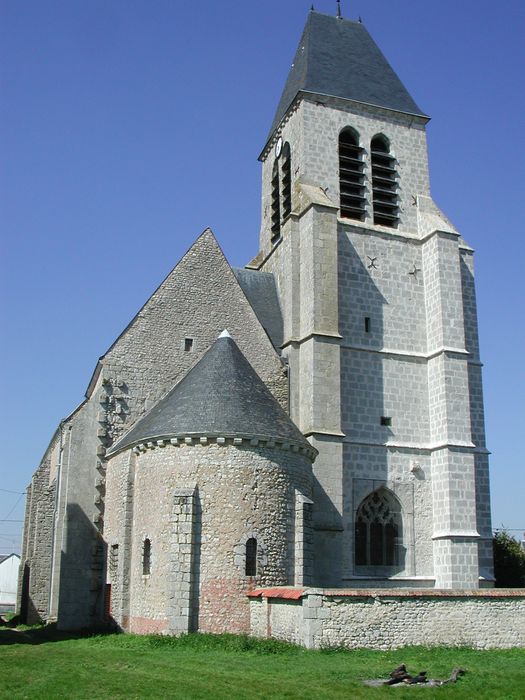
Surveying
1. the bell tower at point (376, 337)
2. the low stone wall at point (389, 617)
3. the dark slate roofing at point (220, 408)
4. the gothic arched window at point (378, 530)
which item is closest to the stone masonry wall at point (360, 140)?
the bell tower at point (376, 337)

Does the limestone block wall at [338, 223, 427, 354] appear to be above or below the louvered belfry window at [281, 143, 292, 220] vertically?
below

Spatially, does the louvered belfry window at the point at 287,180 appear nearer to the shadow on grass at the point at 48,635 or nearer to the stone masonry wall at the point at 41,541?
the stone masonry wall at the point at 41,541

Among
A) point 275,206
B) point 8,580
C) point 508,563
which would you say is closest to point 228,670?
point 508,563

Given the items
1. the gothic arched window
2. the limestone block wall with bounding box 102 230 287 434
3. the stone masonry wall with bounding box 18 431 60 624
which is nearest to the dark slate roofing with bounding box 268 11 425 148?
the limestone block wall with bounding box 102 230 287 434

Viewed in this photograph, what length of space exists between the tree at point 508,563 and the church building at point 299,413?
2.89 metres

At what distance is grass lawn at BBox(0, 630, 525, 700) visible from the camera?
9.77 meters

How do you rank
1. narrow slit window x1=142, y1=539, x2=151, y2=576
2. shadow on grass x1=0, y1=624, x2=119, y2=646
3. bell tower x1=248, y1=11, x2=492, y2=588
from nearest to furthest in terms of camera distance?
1. narrow slit window x1=142, y1=539, x2=151, y2=576
2. shadow on grass x1=0, y1=624, x2=119, y2=646
3. bell tower x1=248, y1=11, x2=492, y2=588

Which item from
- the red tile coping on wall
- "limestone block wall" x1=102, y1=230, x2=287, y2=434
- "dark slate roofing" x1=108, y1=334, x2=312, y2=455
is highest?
"limestone block wall" x1=102, y1=230, x2=287, y2=434

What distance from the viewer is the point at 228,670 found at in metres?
11.3

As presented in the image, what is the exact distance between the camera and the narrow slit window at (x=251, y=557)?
15445 millimetres

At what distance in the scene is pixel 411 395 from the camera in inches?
855

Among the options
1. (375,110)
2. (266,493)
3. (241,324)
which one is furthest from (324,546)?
(375,110)

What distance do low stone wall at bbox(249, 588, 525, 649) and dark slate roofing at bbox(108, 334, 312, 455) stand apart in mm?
3333

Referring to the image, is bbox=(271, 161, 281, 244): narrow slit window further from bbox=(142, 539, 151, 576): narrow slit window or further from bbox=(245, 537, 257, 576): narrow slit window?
bbox=(245, 537, 257, 576): narrow slit window
